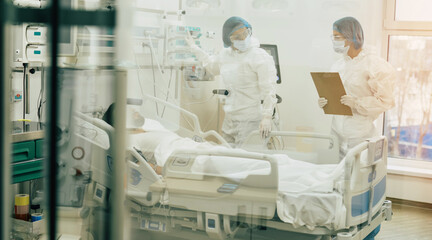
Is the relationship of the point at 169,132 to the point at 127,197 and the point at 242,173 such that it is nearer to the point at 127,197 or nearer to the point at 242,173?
the point at 242,173

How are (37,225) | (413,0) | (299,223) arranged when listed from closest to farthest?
(37,225) → (299,223) → (413,0)

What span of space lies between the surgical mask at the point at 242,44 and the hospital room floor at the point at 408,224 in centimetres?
155

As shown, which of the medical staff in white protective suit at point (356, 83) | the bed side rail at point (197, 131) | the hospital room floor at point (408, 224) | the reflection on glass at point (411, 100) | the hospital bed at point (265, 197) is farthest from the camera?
the reflection on glass at point (411, 100)

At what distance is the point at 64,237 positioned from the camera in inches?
26.3

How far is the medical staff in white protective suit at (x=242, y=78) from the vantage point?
1852 millimetres

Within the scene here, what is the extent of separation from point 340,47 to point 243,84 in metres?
0.52

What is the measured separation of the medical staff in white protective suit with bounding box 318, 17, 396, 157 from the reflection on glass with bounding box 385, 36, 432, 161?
143cm

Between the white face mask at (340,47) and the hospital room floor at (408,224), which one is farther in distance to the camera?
the hospital room floor at (408,224)

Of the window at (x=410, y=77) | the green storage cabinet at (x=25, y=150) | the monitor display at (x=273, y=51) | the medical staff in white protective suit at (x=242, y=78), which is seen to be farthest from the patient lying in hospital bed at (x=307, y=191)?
the window at (x=410, y=77)

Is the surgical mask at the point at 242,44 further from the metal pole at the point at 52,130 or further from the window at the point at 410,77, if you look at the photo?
the window at the point at 410,77

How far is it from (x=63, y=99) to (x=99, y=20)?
112 millimetres

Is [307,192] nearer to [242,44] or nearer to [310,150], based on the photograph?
[310,150]

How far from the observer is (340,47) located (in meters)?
2.10

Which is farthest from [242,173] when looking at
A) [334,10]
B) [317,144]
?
[334,10]
